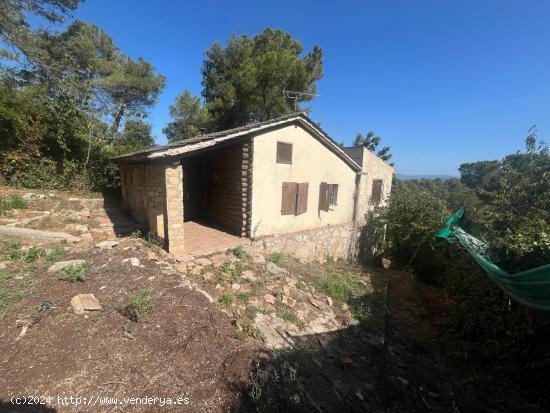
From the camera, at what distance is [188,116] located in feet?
62.6

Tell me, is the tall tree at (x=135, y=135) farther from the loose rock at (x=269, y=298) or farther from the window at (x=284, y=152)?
the loose rock at (x=269, y=298)

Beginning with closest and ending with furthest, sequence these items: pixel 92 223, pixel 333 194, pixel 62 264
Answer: pixel 62 264
pixel 92 223
pixel 333 194

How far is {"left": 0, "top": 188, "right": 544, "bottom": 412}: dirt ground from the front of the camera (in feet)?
9.76

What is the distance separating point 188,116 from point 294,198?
14277mm

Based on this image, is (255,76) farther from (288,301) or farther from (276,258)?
(288,301)

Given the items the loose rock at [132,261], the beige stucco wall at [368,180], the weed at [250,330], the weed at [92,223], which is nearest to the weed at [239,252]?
the loose rock at [132,261]

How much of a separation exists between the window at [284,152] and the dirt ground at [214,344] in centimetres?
363

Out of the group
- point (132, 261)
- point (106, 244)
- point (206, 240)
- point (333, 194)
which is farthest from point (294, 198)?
point (106, 244)

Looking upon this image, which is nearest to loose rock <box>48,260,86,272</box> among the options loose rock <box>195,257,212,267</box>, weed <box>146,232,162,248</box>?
weed <box>146,232,162,248</box>

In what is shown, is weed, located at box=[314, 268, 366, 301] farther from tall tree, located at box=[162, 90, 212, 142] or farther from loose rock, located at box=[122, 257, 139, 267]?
tall tree, located at box=[162, 90, 212, 142]

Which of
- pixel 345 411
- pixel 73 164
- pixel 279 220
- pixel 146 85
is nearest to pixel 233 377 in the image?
pixel 345 411

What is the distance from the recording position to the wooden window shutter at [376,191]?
1305 centimetres

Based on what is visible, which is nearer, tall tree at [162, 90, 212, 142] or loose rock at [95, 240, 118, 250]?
loose rock at [95, 240, 118, 250]

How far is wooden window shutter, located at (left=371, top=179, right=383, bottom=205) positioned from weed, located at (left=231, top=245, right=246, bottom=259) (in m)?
8.66
